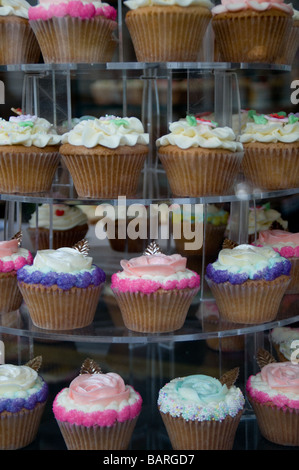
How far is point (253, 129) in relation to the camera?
288cm

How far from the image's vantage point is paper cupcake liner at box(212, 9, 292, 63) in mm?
2709

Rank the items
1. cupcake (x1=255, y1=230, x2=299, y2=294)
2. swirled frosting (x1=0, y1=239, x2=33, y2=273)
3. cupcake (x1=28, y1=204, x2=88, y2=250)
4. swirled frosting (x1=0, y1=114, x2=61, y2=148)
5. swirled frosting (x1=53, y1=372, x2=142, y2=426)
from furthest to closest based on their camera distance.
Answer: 1. cupcake (x1=28, y1=204, x2=88, y2=250)
2. cupcake (x1=255, y1=230, x2=299, y2=294)
3. swirled frosting (x1=0, y1=239, x2=33, y2=273)
4. swirled frosting (x1=0, y1=114, x2=61, y2=148)
5. swirled frosting (x1=53, y1=372, x2=142, y2=426)

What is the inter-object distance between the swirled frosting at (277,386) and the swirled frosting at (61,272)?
0.76 m

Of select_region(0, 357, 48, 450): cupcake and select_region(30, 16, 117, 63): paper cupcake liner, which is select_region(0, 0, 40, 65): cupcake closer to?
select_region(30, 16, 117, 63): paper cupcake liner

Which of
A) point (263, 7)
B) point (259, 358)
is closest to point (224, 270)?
point (259, 358)

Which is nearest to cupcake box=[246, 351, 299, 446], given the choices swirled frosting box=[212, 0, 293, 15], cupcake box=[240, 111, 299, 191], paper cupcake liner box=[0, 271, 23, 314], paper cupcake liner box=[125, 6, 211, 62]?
cupcake box=[240, 111, 299, 191]

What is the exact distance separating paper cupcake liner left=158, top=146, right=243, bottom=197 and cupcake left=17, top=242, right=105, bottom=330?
47 centimetres

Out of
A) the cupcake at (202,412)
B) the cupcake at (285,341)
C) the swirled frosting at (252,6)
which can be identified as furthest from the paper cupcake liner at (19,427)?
the swirled frosting at (252,6)

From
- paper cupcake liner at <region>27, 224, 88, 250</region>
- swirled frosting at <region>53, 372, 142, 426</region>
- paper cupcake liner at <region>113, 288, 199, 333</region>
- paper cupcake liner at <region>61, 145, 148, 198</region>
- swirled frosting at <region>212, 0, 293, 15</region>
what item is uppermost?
swirled frosting at <region>212, 0, 293, 15</region>

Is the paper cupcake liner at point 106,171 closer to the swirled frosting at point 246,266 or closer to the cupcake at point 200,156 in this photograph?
the cupcake at point 200,156

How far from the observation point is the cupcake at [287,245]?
3051 mm

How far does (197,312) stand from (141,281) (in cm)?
42

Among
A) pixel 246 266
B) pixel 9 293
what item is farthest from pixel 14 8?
pixel 246 266
